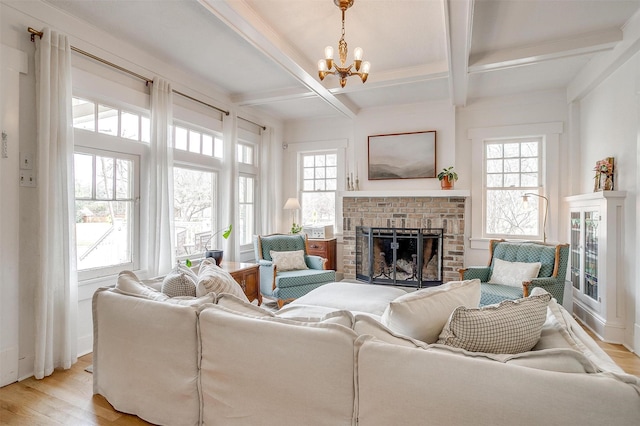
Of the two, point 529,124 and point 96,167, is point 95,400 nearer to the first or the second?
point 96,167

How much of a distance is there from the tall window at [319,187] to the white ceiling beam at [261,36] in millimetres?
1983

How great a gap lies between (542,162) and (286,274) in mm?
3838

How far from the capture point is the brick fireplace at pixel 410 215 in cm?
497

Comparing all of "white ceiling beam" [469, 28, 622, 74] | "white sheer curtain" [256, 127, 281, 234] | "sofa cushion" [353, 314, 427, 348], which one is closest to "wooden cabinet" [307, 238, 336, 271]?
"white sheer curtain" [256, 127, 281, 234]

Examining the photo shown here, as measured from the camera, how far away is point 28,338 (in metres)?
2.60

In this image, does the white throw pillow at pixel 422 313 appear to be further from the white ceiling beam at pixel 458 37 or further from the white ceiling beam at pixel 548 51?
the white ceiling beam at pixel 548 51

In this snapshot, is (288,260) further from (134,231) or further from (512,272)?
(512,272)

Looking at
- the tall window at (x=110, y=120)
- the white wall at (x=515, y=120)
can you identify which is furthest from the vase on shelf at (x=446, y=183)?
the tall window at (x=110, y=120)

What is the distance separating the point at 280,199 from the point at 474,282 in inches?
177

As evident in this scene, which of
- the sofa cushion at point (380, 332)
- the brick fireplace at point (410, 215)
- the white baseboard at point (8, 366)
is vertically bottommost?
the white baseboard at point (8, 366)

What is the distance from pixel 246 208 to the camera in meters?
5.46

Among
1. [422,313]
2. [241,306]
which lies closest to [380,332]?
[422,313]

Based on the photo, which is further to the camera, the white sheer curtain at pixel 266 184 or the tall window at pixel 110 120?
the white sheer curtain at pixel 266 184

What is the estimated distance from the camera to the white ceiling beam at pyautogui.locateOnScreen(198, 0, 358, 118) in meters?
2.55
